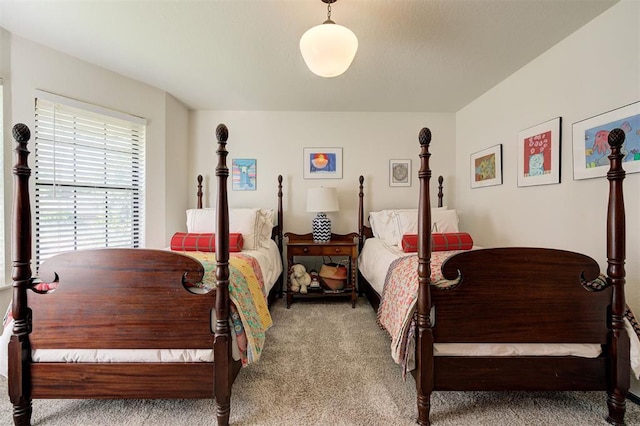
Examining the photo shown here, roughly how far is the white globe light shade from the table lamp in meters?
1.56

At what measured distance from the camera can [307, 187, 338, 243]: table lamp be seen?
9.80 ft

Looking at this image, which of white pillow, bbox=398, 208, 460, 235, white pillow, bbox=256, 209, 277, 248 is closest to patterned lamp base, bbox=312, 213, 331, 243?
white pillow, bbox=256, 209, 277, 248

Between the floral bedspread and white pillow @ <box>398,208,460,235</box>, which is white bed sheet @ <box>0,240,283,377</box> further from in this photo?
white pillow @ <box>398,208,460,235</box>

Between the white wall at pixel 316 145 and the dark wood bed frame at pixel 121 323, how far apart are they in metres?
2.12

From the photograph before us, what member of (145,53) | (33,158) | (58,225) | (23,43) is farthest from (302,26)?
(58,225)

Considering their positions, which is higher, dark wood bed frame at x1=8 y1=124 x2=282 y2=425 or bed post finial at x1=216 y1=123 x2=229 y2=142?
bed post finial at x1=216 y1=123 x2=229 y2=142

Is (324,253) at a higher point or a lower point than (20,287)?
lower

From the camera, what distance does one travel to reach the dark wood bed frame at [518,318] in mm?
1281

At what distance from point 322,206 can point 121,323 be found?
2.08 meters

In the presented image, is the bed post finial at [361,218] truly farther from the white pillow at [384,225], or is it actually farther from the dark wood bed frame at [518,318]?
the dark wood bed frame at [518,318]

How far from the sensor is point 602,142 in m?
1.70

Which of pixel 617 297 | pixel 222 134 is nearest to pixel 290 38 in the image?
pixel 222 134

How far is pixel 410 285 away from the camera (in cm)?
150

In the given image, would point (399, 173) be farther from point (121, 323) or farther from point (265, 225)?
point (121, 323)
